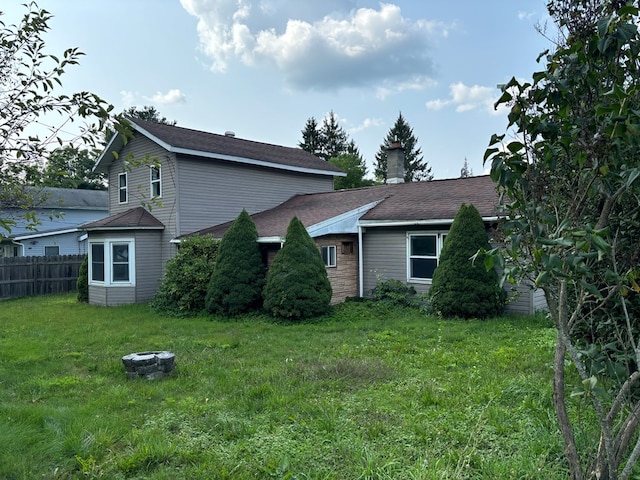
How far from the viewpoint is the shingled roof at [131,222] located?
13.8 meters

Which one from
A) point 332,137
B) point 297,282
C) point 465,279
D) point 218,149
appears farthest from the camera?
point 332,137

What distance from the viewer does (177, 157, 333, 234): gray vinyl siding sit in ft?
47.1

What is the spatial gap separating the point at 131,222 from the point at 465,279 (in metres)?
10.3

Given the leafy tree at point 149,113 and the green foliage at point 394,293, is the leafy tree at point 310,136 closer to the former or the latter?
the leafy tree at point 149,113

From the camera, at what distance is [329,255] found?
12.8 m

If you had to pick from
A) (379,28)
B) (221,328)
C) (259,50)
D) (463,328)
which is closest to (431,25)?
(379,28)

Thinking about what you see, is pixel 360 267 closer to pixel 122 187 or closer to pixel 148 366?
pixel 148 366

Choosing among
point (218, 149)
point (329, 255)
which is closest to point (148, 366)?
point (329, 255)

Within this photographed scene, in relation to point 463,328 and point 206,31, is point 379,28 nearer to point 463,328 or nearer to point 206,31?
point 206,31

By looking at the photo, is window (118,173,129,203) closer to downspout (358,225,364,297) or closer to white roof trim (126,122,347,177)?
white roof trim (126,122,347,177)

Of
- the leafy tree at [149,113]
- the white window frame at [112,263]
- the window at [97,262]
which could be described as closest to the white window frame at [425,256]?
the white window frame at [112,263]

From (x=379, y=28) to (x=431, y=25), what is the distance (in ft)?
8.56

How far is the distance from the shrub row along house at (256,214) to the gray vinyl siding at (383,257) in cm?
3

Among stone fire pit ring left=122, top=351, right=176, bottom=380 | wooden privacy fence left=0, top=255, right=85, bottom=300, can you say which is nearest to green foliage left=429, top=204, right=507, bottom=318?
stone fire pit ring left=122, top=351, right=176, bottom=380
